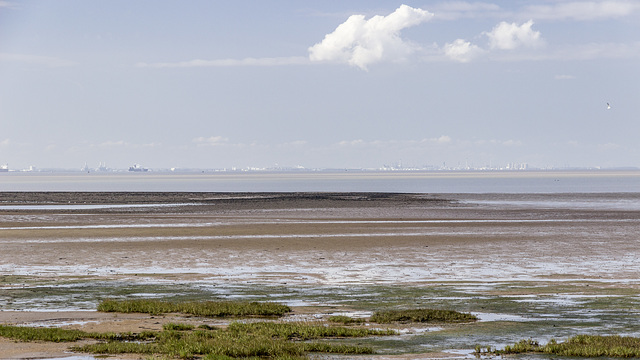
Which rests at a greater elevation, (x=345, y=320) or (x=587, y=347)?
(x=587, y=347)

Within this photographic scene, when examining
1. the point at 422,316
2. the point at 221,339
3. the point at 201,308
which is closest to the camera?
the point at 221,339

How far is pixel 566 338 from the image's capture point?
1599 cm

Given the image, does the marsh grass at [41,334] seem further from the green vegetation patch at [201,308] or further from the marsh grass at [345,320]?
the marsh grass at [345,320]

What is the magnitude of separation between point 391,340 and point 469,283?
1068 cm

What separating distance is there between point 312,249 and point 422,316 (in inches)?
824

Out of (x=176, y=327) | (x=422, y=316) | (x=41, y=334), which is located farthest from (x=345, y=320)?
(x=41, y=334)

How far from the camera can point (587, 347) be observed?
1466 cm

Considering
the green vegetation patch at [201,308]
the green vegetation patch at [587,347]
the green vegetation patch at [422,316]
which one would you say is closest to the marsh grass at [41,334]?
the green vegetation patch at [201,308]

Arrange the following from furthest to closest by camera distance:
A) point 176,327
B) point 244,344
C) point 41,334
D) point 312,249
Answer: point 312,249, point 176,327, point 41,334, point 244,344

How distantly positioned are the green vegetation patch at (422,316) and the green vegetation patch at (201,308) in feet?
8.05

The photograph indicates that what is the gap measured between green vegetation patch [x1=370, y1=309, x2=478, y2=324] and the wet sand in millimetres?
5117

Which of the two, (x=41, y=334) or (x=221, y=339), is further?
(x=41, y=334)

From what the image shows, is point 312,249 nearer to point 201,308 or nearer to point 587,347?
point 201,308

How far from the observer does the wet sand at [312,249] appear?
28.2 metres
